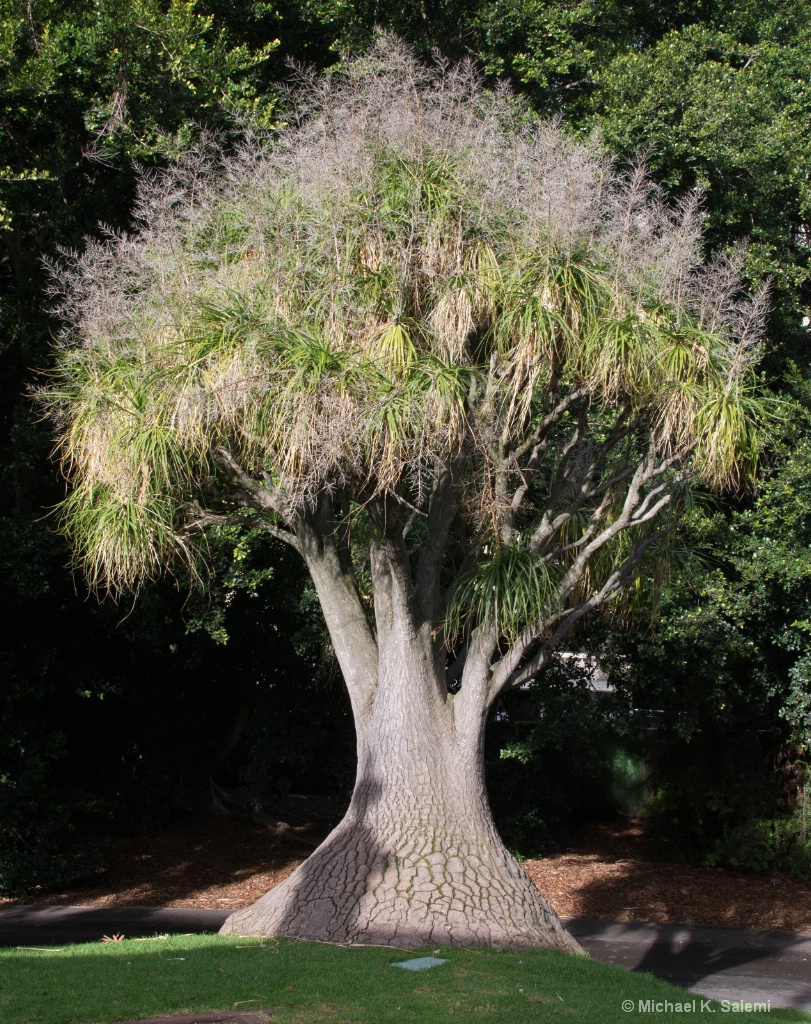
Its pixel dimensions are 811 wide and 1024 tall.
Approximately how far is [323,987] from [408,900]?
1721 millimetres

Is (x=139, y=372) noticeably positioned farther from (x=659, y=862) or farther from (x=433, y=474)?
(x=659, y=862)

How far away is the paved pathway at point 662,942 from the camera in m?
8.27

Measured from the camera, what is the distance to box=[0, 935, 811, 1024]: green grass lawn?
17.5 ft

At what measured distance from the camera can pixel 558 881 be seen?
12727 millimetres

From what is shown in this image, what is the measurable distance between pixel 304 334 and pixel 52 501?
6.02 metres

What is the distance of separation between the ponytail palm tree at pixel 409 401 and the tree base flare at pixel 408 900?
0.07 ft

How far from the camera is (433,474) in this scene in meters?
7.66

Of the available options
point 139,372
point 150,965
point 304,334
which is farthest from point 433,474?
point 150,965

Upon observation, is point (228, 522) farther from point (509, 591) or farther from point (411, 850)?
point (411, 850)

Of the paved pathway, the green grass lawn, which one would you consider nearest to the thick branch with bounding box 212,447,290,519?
the green grass lawn

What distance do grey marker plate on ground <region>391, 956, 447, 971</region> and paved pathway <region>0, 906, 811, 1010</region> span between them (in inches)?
90.6

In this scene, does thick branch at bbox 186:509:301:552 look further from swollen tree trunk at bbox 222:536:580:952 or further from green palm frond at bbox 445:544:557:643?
green palm frond at bbox 445:544:557:643

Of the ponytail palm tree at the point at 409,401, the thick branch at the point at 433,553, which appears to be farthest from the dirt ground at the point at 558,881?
the thick branch at the point at 433,553

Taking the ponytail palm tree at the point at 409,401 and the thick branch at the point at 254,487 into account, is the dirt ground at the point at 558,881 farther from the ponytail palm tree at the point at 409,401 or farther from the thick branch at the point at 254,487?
the thick branch at the point at 254,487
